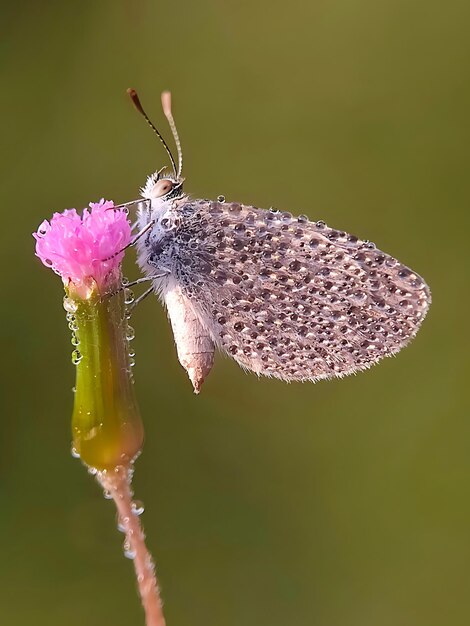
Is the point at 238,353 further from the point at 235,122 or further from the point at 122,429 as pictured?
the point at 235,122

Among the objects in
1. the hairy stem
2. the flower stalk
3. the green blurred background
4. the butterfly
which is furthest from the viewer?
the green blurred background


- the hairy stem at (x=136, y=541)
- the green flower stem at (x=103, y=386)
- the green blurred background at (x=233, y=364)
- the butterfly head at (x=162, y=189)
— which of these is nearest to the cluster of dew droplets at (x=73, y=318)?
the green flower stem at (x=103, y=386)

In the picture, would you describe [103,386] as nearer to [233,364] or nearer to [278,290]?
[278,290]

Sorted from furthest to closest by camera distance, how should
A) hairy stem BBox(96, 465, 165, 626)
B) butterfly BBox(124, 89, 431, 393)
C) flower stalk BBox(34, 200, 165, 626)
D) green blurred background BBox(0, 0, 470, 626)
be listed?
green blurred background BBox(0, 0, 470, 626)
butterfly BBox(124, 89, 431, 393)
flower stalk BBox(34, 200, 165, 626)
hairy stem BBox(96, 465, 165, 626)

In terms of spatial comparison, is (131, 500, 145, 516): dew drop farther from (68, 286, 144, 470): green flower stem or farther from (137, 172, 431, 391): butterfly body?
(137, 172, 431, 391): butterfly body

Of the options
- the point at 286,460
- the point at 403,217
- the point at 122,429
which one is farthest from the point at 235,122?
the point at 122,429

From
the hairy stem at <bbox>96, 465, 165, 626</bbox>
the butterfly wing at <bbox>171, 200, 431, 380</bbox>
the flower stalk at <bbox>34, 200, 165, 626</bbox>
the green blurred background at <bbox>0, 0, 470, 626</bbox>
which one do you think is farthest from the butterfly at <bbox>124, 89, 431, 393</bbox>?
the green blurred background at <bbox>0, 0, 470, 626</bbox>
